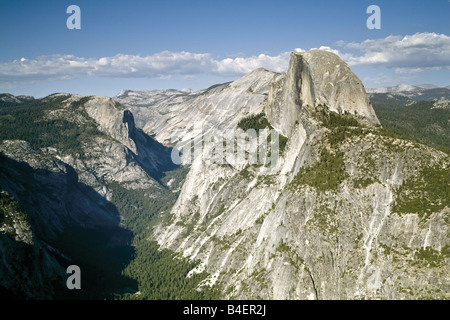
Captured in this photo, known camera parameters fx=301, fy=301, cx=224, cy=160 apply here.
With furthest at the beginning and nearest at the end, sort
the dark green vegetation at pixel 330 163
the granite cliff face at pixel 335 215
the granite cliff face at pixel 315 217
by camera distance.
Answer: the dark green vegetation at pixel 330 163 < the granite cliff face at pixel 315 217 < the granite cliff face at pixel 335 215

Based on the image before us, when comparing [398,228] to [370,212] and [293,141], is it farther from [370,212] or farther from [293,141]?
[293,141]

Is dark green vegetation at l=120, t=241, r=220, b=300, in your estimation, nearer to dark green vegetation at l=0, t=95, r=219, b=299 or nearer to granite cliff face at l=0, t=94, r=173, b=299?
dark green vegetation at l=0, t=95, r=219, b=299

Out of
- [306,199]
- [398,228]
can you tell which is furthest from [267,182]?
[398,228]

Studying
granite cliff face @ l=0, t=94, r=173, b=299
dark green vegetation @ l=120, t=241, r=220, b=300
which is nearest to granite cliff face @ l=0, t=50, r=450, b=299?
granite cliff face @ l=0, t=94, r=173, b=299

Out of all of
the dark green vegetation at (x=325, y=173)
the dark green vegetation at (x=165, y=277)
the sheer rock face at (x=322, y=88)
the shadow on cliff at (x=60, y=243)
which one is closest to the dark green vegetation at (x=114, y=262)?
the dark green vegetation at (x=165, y=277)

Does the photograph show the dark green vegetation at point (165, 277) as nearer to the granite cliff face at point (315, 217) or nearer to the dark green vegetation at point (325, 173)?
the granite cliff face at point (315, 217)
